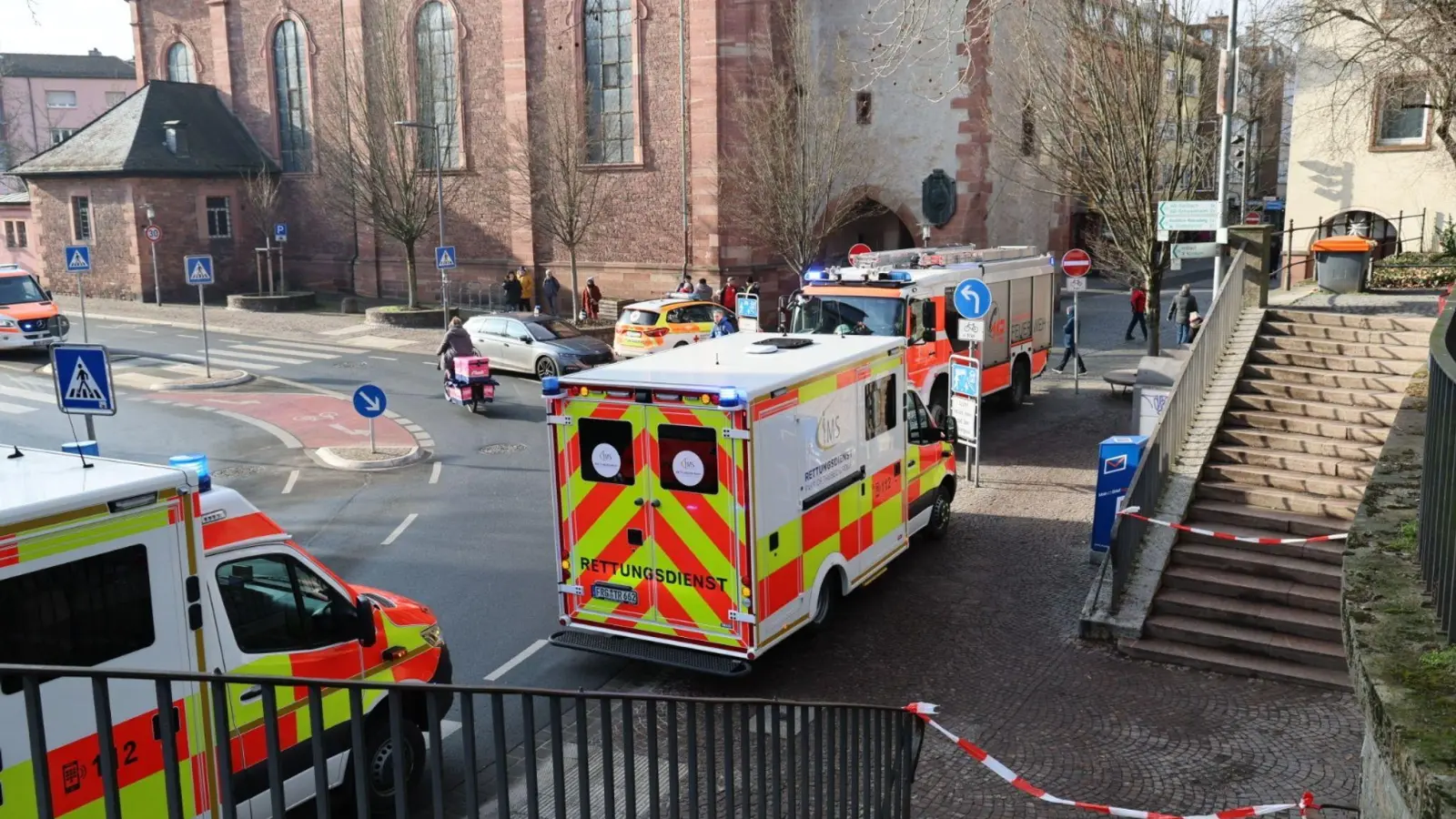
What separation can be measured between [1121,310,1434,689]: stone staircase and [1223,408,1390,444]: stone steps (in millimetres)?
14

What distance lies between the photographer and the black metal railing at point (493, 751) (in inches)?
109

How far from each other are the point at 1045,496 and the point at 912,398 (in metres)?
3.70

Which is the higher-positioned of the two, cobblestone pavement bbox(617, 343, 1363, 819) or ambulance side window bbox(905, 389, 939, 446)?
ambulance side window bbox(905, 389, 939, 446)

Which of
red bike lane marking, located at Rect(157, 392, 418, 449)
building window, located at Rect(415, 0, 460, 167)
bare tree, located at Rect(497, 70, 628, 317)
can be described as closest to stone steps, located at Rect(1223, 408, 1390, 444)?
red bike lane marking, located at Rect(157, 392, 418, 449)

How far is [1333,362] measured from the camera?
15.3 m

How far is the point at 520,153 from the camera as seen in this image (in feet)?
127

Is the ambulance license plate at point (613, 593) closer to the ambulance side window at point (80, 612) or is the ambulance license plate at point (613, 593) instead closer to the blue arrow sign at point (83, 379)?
the ambulance side window at point (80, 612)

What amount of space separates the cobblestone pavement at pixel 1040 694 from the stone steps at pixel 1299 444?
6.95 ft

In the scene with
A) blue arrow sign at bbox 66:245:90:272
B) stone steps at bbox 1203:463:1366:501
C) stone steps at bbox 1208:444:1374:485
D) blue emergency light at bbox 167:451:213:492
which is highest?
blue arrow sign at bbox 66:245:90:272

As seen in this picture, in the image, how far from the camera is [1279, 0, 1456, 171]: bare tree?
1964 centimetres

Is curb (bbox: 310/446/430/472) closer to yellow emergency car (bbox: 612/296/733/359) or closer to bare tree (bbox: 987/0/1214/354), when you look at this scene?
yellow emergency car (bbox: 612/296/733/359)

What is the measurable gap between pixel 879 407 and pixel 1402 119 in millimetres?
21758

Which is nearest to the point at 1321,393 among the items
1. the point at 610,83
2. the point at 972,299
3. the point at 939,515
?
the point at 972,299

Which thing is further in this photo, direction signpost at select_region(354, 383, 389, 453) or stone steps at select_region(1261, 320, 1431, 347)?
direction signpost at select_region(354, 383, 389, 453)
